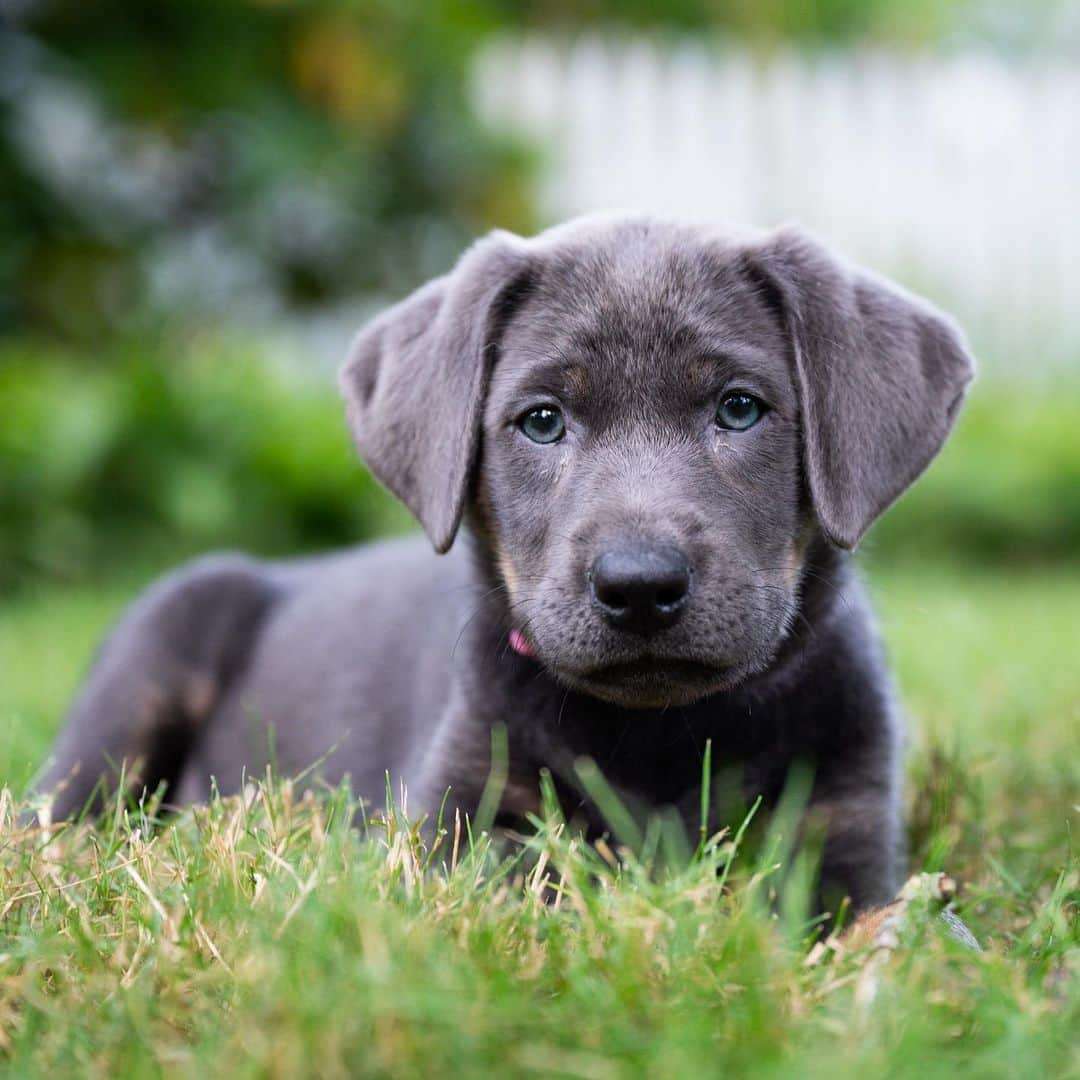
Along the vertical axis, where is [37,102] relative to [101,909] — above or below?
above

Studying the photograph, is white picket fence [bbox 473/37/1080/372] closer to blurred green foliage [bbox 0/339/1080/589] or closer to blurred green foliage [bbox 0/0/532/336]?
blurred green foliage [bbox 0/0/532/336]

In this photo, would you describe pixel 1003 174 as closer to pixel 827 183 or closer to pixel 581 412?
pixel 827 183

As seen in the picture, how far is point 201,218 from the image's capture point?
32.0 ft

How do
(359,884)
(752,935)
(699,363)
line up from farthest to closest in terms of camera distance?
(699,363)
(359,884)
(752,935)

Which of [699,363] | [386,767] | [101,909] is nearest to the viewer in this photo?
[101,909]

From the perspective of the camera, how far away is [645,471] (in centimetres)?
286

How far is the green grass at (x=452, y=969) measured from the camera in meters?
1.73

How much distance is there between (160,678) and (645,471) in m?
1.99

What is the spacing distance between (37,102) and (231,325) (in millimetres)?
1857

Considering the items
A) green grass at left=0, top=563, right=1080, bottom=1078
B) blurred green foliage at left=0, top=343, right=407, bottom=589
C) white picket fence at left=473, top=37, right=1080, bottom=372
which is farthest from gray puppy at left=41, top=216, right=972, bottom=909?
white picket fence at left=473, top=37, right=1080, bottom=372

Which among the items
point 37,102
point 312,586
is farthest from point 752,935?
point 37,102

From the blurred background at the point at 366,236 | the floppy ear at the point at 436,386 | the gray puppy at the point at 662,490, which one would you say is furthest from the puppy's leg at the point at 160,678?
the floppy ear at the point at 436,386

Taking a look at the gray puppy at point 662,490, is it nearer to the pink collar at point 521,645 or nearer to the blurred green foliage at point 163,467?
the pink collar at point 521,645

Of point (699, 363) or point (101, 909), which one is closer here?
point (101, 909)
